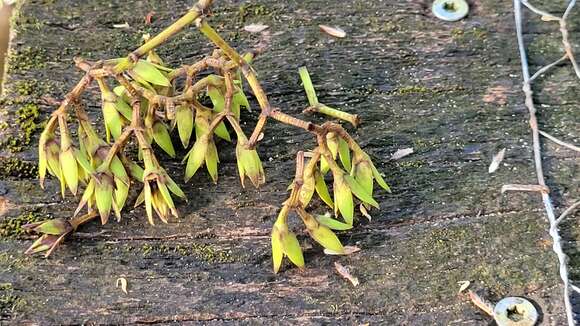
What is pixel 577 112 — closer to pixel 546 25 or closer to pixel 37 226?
pixel 546 25

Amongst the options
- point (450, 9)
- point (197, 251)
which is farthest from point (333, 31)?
point (197, 251)

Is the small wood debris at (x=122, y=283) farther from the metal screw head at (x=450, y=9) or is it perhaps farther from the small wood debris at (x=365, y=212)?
the metal screw head at (x=450, y=9)

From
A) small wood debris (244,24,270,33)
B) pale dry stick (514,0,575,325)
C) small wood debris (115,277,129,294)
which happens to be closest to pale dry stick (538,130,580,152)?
pale dry stick (514,0,575,325)

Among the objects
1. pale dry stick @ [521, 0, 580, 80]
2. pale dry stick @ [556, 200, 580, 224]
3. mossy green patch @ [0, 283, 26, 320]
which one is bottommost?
pale dry stick @ [556, 200, 580, 224]

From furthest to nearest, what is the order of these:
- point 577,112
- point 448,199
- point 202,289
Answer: point 577,112
point 448,199
point 202,289

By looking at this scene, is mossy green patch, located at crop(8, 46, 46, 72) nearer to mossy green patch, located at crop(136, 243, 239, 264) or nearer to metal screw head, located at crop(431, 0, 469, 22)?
mossy green patch, located at crop(136, 243, 239, 264)

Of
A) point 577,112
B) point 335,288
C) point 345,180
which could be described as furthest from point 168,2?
point 577,112

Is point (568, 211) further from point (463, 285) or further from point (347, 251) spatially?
point (347, 251)
